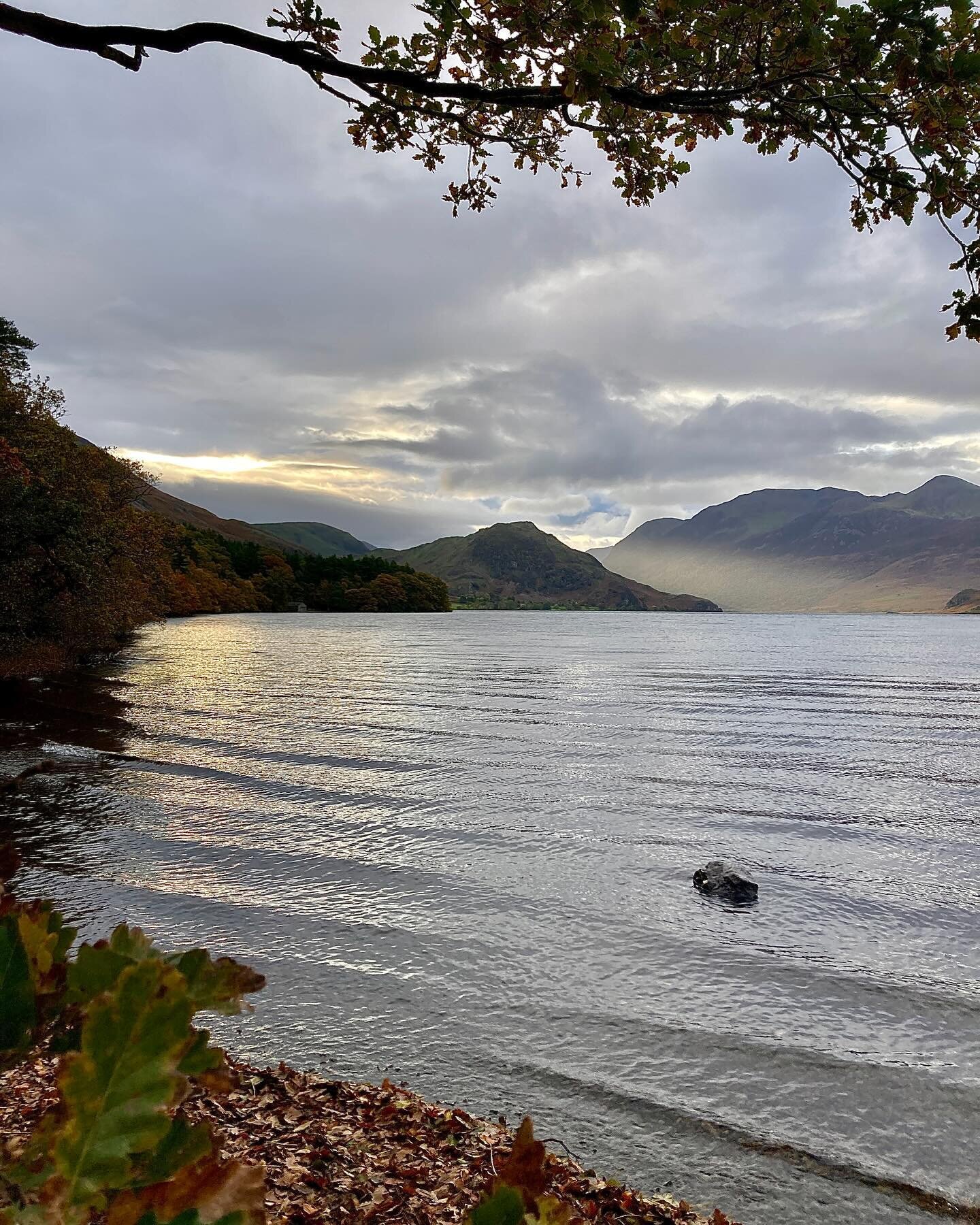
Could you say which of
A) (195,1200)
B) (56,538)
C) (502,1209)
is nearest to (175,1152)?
(195,1200)

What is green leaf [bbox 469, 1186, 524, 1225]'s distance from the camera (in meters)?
0.91

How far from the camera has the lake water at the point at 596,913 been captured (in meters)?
7.29

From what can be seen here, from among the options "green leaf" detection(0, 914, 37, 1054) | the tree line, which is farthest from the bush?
the tree line

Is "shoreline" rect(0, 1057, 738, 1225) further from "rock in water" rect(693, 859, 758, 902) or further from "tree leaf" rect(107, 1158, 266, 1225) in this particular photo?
"rock in water" rect(693, 859, 758, 902)

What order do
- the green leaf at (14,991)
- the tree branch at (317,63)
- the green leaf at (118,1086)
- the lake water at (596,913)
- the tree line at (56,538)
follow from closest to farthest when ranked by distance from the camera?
the green leaf at (118,1086), the green leaf at (14,991), the tree branch at (317,63), the lake water at (596,913), the tree line at (56,538)

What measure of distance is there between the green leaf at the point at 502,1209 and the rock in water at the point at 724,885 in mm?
13346

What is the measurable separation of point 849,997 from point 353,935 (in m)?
6.82

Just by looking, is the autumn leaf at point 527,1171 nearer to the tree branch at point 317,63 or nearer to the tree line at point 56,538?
the tree branch at point 317,63

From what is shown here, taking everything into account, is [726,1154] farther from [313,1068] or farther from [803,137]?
Answer: [803,137]

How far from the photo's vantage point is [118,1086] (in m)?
0.92

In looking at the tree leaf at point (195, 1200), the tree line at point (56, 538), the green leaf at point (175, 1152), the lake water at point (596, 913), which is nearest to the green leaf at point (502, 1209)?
the tree leaf at point (195, 1200)

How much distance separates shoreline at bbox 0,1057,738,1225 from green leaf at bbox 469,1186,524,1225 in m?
5.31

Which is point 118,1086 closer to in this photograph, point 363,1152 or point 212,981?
point 212,981

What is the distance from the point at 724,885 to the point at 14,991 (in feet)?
44.5
